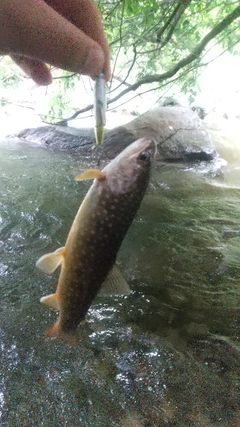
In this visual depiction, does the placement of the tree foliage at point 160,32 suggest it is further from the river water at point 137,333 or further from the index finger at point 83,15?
the river water at point 137,333

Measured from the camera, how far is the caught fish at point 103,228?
168 cm

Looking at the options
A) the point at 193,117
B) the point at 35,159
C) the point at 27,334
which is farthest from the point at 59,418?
the point at 193,117

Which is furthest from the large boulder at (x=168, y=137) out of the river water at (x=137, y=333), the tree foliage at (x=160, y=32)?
the river water at (x=137, y=333)

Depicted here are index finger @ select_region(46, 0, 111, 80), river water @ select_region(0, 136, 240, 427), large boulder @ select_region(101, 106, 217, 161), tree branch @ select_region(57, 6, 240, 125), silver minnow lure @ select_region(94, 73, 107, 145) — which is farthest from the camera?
large boulder @ select_region(101, 106, 217, 161)

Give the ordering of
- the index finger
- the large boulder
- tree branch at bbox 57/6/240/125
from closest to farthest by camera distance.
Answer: the index finger
tree branch at bbox 57/6/240/125
the large boulder

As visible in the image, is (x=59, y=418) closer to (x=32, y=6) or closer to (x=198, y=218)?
(x=32, y=6)

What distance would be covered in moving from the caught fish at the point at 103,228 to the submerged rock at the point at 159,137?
6932mm

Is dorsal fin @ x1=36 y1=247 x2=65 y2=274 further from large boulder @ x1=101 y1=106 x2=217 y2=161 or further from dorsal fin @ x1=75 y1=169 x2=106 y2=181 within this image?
large boulder @ x1=101 y1=106 x2=217 y2=161

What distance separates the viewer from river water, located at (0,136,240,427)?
2188 mm

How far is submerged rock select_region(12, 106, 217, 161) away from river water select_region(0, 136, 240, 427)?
384 cm

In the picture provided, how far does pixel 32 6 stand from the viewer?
0.75 m

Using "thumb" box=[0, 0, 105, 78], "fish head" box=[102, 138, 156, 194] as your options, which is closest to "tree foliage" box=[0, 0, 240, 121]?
"fish head" box=[102, 138, 156, 194]

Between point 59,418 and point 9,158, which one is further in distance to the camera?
point 9,158

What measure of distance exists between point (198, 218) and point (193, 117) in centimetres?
608
